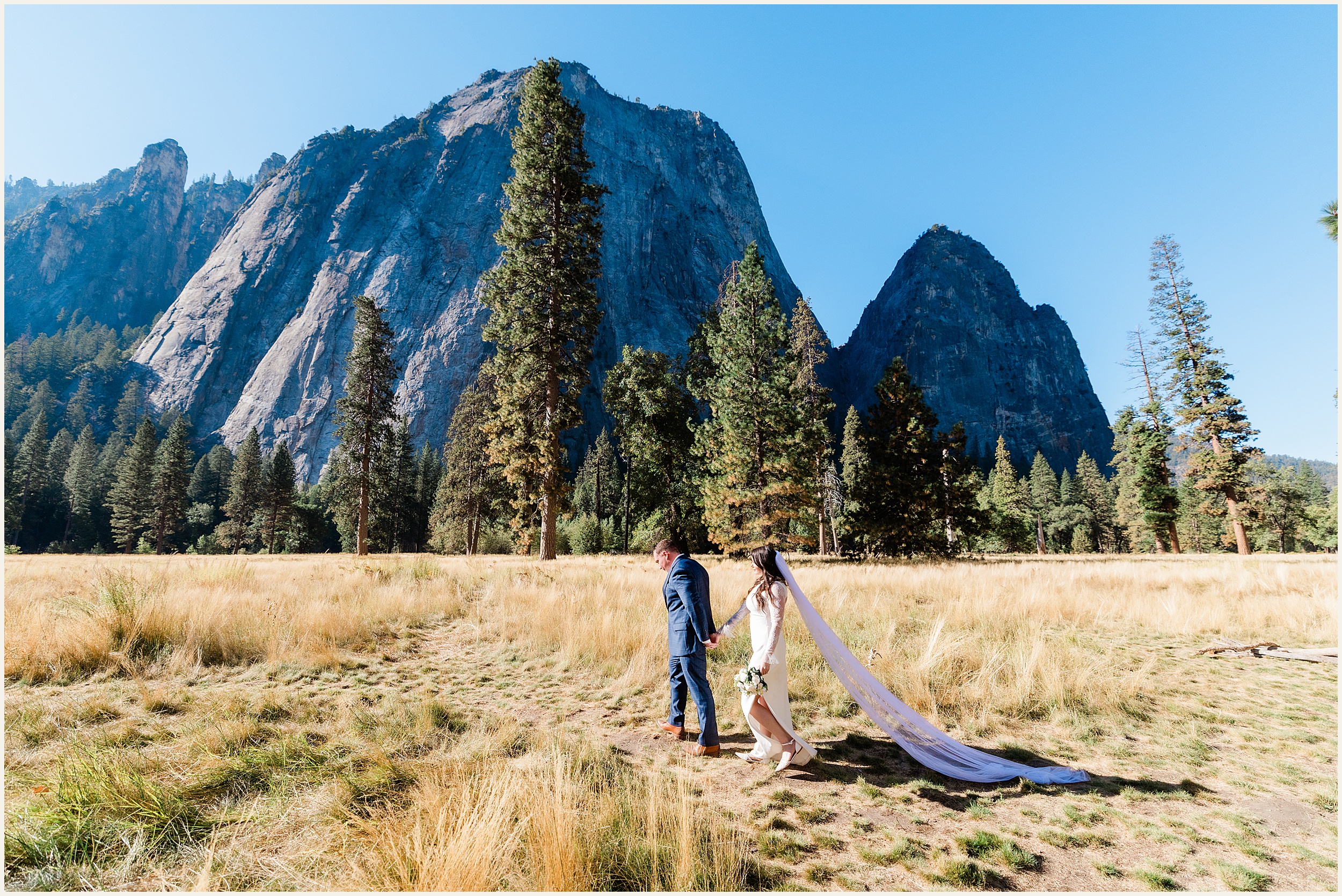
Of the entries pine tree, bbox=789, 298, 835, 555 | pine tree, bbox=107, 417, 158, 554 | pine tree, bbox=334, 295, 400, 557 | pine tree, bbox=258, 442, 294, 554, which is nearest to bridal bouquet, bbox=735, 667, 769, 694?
pine tree, bbox=789, 298, 835, 555

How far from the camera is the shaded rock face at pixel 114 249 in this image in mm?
148000

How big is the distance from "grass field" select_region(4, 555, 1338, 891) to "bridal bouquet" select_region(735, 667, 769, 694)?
776 mm

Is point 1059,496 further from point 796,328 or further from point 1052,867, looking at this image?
point 1052,867

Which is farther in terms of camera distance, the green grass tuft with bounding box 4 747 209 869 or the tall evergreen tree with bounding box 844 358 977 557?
the tall evergreen tree with bounding box 844 358 977 557

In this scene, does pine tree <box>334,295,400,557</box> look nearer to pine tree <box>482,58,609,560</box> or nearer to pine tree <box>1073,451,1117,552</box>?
pine tree <box>482,58,609,560</box>

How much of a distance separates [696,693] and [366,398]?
3082 centimetres

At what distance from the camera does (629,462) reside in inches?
1545

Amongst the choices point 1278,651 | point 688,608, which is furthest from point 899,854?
point 1278,651

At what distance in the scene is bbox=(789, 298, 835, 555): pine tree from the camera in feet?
79.0

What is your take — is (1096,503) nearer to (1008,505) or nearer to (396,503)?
(1008,505)

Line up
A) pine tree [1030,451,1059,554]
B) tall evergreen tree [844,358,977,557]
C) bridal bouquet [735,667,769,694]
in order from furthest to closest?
1. pine tree [1030,451,1059,554]
2. tall evergreen tree [844,358,977,557]
3. bridal bouquet [735,667,769,694]

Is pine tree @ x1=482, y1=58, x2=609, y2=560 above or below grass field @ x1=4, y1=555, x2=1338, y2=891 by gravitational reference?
above

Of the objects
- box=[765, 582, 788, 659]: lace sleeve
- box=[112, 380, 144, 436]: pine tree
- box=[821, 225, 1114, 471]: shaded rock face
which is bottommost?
box=[765, 582, 788, 659]: lace sleeve

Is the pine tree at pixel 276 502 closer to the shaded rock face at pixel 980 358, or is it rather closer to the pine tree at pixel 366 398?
the pine tree at pixel 366 398
